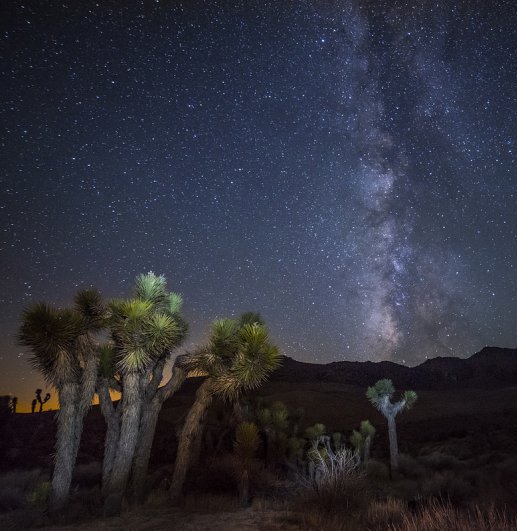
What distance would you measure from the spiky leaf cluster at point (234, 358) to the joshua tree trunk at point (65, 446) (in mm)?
3040

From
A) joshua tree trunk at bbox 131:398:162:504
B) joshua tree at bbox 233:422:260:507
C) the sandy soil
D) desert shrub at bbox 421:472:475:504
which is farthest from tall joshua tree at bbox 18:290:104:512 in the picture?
desert shrub at bbox 421:472:475:504

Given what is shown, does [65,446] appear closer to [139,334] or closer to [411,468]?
[139,334]

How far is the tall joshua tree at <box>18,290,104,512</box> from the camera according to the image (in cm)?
942

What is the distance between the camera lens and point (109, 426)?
10539mm

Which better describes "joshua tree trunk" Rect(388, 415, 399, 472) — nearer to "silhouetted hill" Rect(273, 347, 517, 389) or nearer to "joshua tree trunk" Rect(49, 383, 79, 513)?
"joshua tree trunk" Rect(49, 383, 79, 513)

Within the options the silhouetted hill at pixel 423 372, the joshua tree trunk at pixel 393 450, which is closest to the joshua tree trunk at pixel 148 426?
the joshua tree trunk at pixel 393 450

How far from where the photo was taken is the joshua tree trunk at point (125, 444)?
891 centimetres

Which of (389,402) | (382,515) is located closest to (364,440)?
(389,402)

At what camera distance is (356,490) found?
8547 millimetres

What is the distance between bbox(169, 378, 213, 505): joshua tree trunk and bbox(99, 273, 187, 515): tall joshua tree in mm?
825

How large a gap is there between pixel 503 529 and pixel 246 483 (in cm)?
754

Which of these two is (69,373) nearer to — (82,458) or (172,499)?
(172,499)

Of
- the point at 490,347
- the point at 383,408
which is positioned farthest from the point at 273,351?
the point at 490,347

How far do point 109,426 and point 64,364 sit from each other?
7.32 feet
